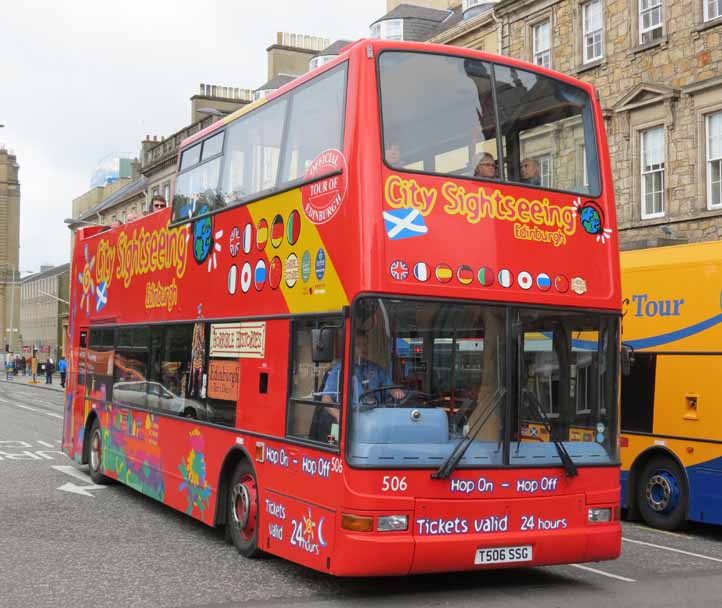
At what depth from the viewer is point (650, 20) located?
2664 cm

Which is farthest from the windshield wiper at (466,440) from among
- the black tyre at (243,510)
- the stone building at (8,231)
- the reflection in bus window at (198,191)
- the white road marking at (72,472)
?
the stone building at (8,231)

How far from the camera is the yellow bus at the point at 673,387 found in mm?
12273

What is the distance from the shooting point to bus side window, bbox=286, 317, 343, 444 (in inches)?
326

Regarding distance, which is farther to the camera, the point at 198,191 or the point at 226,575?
the point at 198,191

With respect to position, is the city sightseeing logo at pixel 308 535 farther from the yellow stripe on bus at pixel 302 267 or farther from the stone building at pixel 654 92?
the stone building at pixel 654 92

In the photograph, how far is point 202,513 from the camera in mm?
10906

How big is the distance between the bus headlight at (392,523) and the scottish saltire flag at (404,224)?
202 centimetres

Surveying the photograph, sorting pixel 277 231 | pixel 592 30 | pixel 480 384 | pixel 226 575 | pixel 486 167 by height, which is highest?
pixel 592 30

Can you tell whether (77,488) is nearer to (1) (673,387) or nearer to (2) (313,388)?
(2) (313,388)

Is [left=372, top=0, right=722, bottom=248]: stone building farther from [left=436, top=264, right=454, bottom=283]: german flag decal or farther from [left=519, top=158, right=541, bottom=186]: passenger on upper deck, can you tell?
[left=436, top=264, right=454, bottom=283]: german flag decal

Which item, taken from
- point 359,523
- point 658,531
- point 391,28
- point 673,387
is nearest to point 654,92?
point 673,387

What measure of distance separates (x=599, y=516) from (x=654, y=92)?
64.0ft

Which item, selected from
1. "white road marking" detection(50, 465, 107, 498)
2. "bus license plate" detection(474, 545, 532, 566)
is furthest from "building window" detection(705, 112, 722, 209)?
"bus license plate" detection(474, 545, 532, 566)

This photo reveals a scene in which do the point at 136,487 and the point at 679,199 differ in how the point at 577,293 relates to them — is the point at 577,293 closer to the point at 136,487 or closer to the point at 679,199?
the point at 136,487
